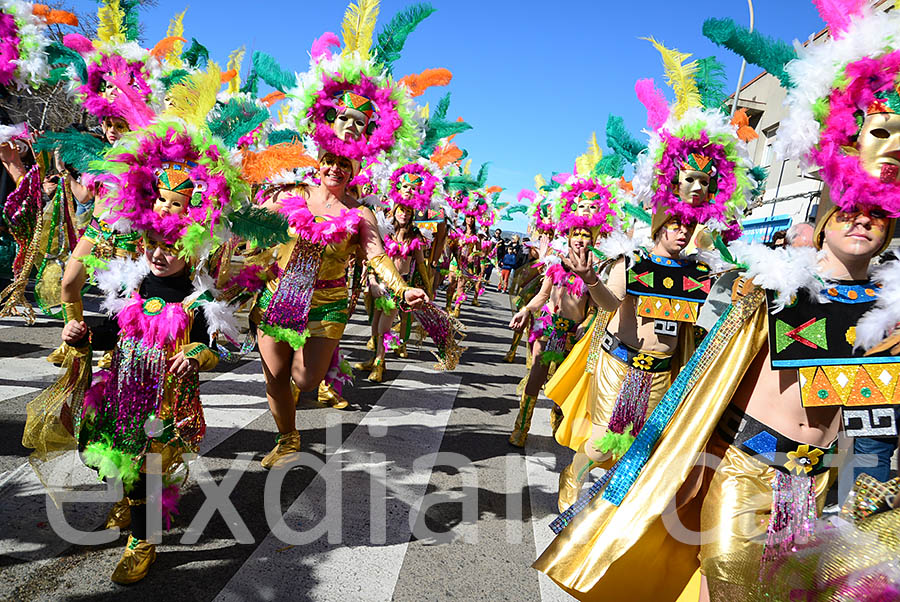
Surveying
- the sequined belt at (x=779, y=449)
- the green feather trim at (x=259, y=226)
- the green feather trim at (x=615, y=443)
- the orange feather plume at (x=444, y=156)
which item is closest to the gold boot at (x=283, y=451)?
the green feather trim at (x=259, y=226)

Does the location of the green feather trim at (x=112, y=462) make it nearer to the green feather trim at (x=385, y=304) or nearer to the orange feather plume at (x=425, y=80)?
the orange feather plume at (x=425, y=80)

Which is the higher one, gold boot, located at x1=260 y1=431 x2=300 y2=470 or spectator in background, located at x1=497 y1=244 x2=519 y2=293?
spectator in background, located at x1=497 y1=244 x2=519 y2=293

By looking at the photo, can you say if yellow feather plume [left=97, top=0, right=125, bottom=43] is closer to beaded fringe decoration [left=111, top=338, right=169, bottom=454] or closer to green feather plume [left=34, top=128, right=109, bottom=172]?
green feather plume [left=34, top=128, right=109, bottom=172]

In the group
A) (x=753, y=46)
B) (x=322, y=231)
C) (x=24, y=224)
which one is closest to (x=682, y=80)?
(x=753, y=46)

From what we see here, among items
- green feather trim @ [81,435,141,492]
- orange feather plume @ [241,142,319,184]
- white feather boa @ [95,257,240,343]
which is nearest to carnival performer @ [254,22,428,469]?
orange feather plume @ [241,142,319,184]

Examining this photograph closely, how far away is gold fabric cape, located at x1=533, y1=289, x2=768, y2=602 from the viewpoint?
85.2 inches

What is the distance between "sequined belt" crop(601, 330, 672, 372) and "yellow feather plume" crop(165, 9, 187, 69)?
3939 millimetres

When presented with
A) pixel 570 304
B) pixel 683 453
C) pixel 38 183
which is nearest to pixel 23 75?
pixel 38 183

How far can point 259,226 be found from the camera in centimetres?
294

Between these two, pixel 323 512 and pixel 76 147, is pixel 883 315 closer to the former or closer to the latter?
pixel 323 512

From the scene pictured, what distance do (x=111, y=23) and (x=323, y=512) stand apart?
3.97 meters

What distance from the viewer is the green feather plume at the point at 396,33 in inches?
166

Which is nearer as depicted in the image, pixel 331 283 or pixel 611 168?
pixel 331 283

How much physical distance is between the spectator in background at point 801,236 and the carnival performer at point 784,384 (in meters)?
0.04
